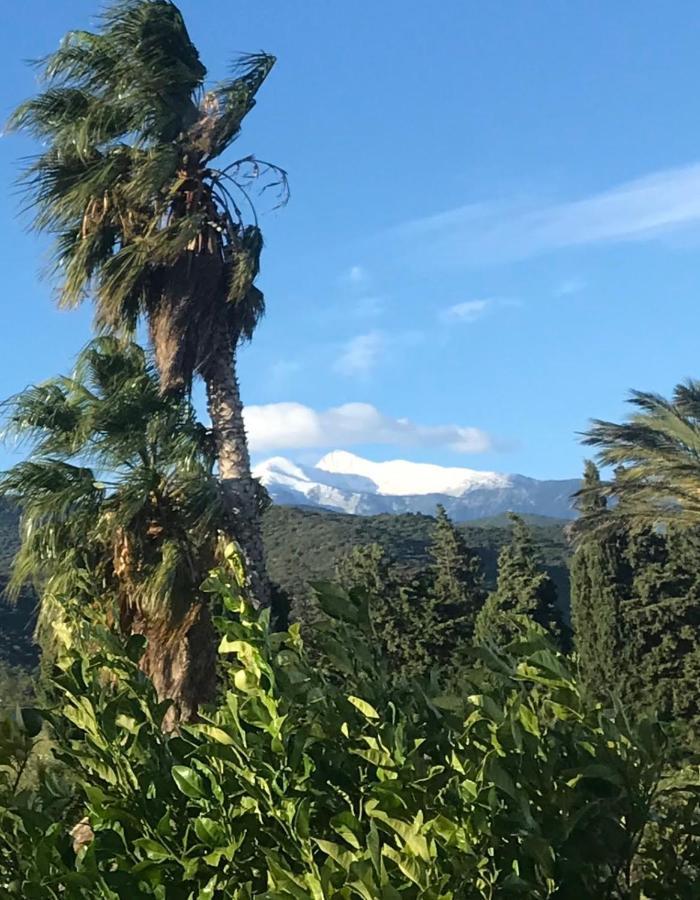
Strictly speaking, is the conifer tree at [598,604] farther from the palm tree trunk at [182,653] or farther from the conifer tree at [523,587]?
the palm tree trunk at [182,653]

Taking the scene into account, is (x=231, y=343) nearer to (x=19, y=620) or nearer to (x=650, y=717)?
(x=650, y=717)

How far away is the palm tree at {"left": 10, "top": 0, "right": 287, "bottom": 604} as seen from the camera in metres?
8.96

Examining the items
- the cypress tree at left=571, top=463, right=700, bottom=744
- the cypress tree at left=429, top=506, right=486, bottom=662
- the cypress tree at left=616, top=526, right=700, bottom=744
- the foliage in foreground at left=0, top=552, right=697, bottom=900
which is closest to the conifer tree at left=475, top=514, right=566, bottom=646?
the cypress tree at left=429, top=506, right=486, bottom=662

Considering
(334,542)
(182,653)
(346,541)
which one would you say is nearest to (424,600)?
(182,653)

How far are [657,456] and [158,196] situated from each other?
7.05 m

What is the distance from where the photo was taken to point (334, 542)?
2064 inches

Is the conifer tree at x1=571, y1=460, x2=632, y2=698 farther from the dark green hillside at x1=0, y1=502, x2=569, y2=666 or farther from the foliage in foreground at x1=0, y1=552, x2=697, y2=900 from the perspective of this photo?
the dark green hillside at x1=0, y1=502, x2=569, y2=666

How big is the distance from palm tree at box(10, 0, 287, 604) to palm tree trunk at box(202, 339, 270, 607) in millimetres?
12

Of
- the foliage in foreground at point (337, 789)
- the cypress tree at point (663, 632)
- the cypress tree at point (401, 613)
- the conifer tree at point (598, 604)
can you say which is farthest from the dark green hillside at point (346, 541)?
the foliage in foreground at point (337, 789)

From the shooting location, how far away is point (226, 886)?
153 cm

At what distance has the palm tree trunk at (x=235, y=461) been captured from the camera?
8586mm

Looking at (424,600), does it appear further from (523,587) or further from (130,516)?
(130,516)

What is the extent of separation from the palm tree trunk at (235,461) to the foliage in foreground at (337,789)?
6560mm

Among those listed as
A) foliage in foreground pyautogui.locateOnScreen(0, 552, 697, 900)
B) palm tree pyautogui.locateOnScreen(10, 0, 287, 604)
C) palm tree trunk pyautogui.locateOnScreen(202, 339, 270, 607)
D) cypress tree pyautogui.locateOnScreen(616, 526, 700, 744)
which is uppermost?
palm tree pyautogui.locateOnScreen(10, 0, 287, 604)
